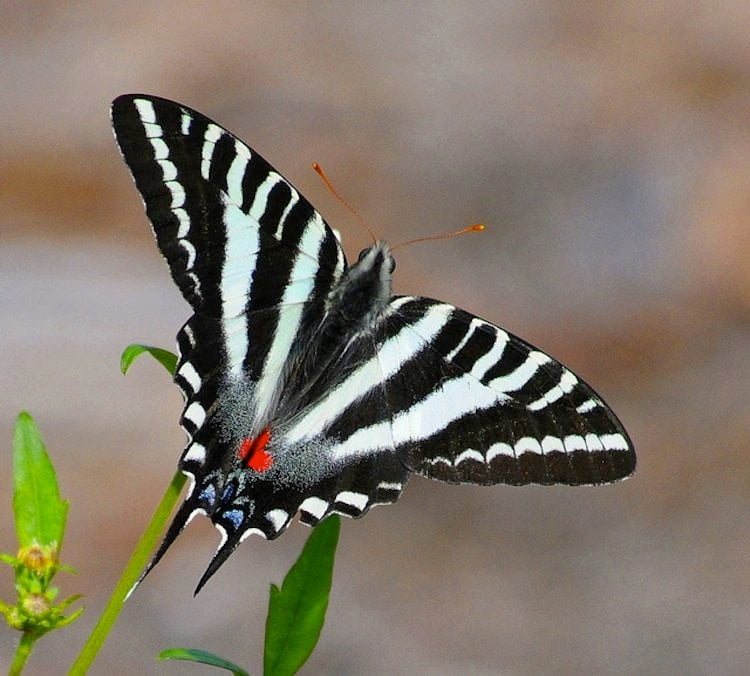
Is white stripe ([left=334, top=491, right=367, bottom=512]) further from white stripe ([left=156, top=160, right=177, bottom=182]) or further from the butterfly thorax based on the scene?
white stripe ([left=156, top=160, right=177, bottom=182])

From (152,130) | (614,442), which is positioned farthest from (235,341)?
(614,442)

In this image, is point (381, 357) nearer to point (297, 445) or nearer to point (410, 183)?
point (297, 445)

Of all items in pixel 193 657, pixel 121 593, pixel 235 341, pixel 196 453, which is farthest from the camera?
pixel 235 341

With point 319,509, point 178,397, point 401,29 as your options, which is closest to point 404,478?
point 319,509

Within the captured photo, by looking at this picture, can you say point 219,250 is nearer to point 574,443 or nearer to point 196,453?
point 196,453

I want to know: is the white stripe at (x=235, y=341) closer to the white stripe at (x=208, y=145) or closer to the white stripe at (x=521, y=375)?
the white stripe at (x=208, y=145)
